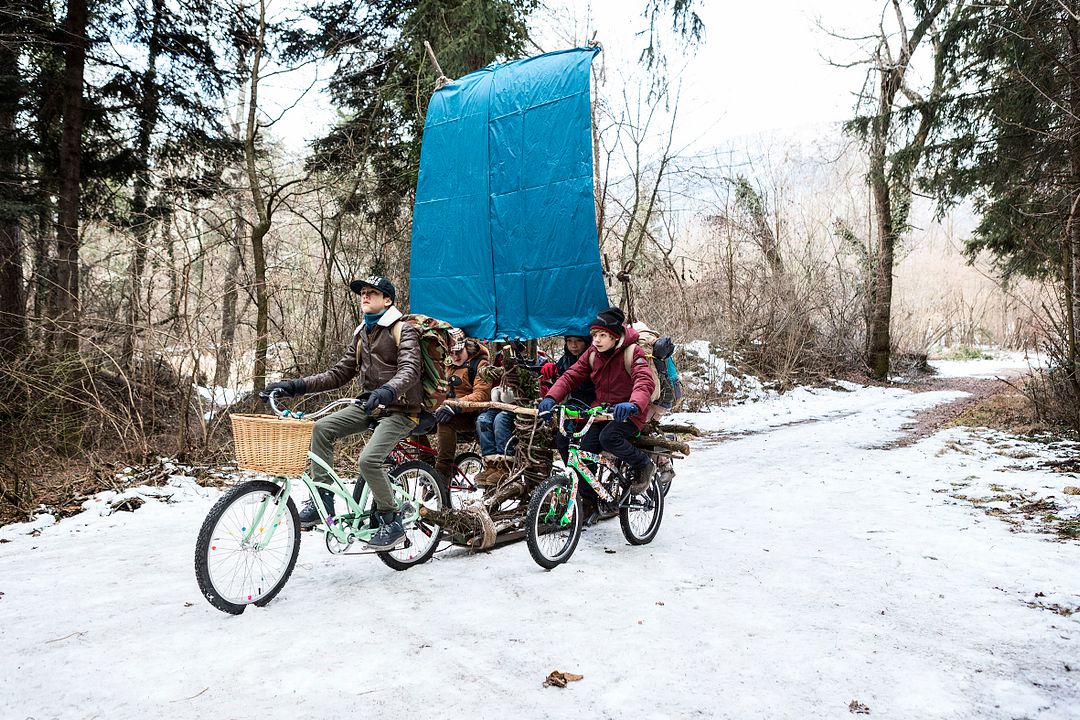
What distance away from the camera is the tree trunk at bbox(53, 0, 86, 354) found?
8805mm

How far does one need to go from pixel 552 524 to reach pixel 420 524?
2.96 ft

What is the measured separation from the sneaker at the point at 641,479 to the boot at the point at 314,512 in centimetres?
219

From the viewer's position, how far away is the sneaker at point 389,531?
173 inches

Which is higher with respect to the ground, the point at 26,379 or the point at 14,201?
the point at 14,201

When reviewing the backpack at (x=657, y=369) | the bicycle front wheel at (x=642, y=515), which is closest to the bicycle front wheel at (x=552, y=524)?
the bicycle front wheel at (x=642, y=515)

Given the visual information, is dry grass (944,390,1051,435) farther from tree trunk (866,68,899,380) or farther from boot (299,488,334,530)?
boot (299,488,334,530)

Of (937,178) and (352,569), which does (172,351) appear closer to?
(352,569)

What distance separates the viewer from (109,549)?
5.12m

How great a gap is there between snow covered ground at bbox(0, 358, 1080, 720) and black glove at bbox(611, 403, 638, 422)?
3.36ft

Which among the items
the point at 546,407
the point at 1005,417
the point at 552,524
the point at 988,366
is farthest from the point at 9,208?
the point at 988,366

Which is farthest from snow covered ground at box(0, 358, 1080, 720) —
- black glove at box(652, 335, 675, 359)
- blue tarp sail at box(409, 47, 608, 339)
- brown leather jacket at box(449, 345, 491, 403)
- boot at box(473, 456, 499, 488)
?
blue tarp sail at box(409, 47, 608, 339)

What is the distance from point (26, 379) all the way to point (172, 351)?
1302 mm

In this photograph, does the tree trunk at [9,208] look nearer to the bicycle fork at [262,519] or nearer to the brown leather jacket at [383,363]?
the brown leather jacket at [383,363]

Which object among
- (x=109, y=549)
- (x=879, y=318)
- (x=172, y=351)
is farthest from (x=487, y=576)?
(x=879, y=318)
